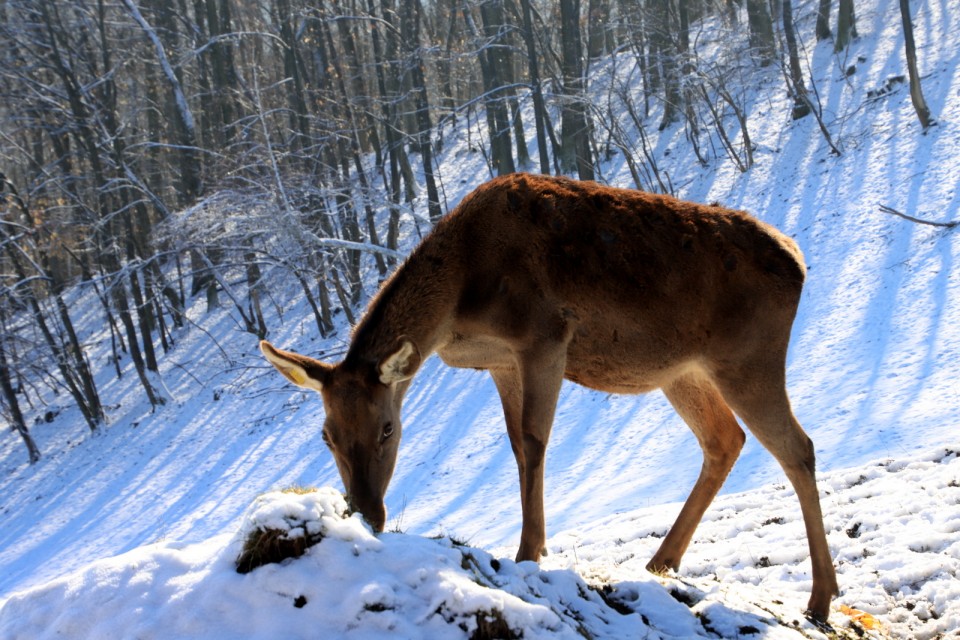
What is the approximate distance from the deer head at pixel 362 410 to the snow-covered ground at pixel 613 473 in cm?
83

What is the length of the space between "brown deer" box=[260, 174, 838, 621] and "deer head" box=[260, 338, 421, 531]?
18 mm

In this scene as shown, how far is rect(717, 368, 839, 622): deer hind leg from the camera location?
225 inches

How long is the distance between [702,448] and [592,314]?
1.41 metres

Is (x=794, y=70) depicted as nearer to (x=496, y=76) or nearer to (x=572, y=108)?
(x=572, y=108)

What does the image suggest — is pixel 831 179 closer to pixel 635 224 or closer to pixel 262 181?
pixel 262 181

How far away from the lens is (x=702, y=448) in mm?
6344

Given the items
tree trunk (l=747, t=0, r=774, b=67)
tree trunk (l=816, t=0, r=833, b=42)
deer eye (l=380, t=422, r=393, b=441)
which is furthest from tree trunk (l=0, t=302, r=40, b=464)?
tree trunk (l=816, t=0, r=833, b=42)

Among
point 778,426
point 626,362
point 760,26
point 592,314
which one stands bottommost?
point 778,426

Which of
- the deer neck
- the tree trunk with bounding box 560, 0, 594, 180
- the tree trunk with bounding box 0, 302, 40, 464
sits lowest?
the tree trunk with bounding box 0, 302, 40, 464

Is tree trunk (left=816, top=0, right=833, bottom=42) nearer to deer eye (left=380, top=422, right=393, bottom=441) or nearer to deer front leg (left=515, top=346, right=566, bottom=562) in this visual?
deer front leg (left=515, top=346, right=566, bottom=562)

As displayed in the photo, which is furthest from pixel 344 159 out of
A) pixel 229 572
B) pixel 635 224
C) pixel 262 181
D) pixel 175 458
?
pixel 229 572

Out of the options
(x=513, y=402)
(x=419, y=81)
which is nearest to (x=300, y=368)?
(x=513, y=402)

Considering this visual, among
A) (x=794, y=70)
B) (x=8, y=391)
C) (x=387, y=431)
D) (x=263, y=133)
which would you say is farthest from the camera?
(x=8, y=391)

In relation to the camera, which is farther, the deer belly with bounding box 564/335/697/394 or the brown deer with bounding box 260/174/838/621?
the deer belly with bounding box 564/335/697/394
